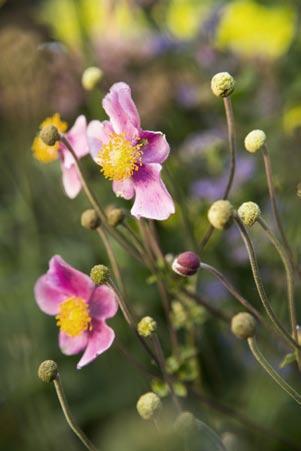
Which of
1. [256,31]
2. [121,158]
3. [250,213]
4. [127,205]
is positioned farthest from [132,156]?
[256,31]

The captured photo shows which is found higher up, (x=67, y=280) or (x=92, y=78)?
(x=92, y=78)

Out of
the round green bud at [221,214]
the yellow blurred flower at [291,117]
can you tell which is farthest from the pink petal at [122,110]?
the yellow blurred flower at [291,117]

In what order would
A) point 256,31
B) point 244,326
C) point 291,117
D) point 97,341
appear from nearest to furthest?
point 244,326
point 97,341
point 291,117
point 256,31

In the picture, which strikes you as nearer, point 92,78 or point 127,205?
point 92,78

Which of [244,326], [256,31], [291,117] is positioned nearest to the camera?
[244,326]

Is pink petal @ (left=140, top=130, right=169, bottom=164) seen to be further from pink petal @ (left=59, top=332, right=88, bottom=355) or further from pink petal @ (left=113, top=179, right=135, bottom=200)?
pink petal @ (left=59, top=332, right=88, bottom=355)

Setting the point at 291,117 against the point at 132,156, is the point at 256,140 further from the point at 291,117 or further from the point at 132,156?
the point at 291,117

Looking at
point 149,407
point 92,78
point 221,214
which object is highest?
point 92,78

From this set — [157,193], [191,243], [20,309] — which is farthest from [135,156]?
[20,309]
